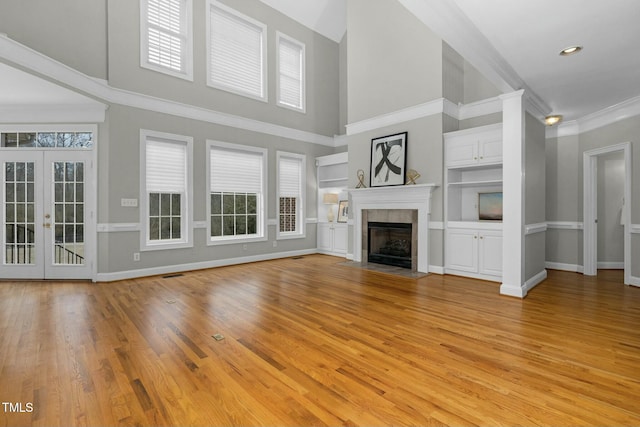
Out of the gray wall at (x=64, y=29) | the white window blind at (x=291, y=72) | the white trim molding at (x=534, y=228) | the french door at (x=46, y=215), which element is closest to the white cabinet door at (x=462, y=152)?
the white trim molding at (x=534, y=228)

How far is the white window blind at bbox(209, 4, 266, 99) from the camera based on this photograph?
6.21 meters

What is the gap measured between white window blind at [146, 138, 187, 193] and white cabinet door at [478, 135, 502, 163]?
16.9ft

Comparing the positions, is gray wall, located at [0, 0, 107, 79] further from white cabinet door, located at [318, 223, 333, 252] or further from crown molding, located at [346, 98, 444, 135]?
white cabinet door, located at [318, 223, 333, 252]

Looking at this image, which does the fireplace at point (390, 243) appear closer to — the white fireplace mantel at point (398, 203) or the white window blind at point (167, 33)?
the white fireplace mantel at point (398, 203)

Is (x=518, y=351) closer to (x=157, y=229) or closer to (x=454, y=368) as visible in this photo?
(x=454, y=368)

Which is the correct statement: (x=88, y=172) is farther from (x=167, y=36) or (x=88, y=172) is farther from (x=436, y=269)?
(x=436, y=269)

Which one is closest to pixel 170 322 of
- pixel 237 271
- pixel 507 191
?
pixel 237 271

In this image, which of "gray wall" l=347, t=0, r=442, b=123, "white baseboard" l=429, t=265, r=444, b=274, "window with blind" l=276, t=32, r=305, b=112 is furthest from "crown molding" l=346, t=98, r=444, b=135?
"white baseboard" l=429, t=265, r=444, b=274

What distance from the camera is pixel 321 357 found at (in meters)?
2.35

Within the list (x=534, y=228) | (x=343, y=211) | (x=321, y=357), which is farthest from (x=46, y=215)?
(x=534, y=228)

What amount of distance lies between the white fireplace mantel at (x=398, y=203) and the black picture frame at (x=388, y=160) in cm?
17

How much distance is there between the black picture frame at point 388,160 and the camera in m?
5.68

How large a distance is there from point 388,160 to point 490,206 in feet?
6.36

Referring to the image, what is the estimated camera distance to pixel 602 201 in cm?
577
